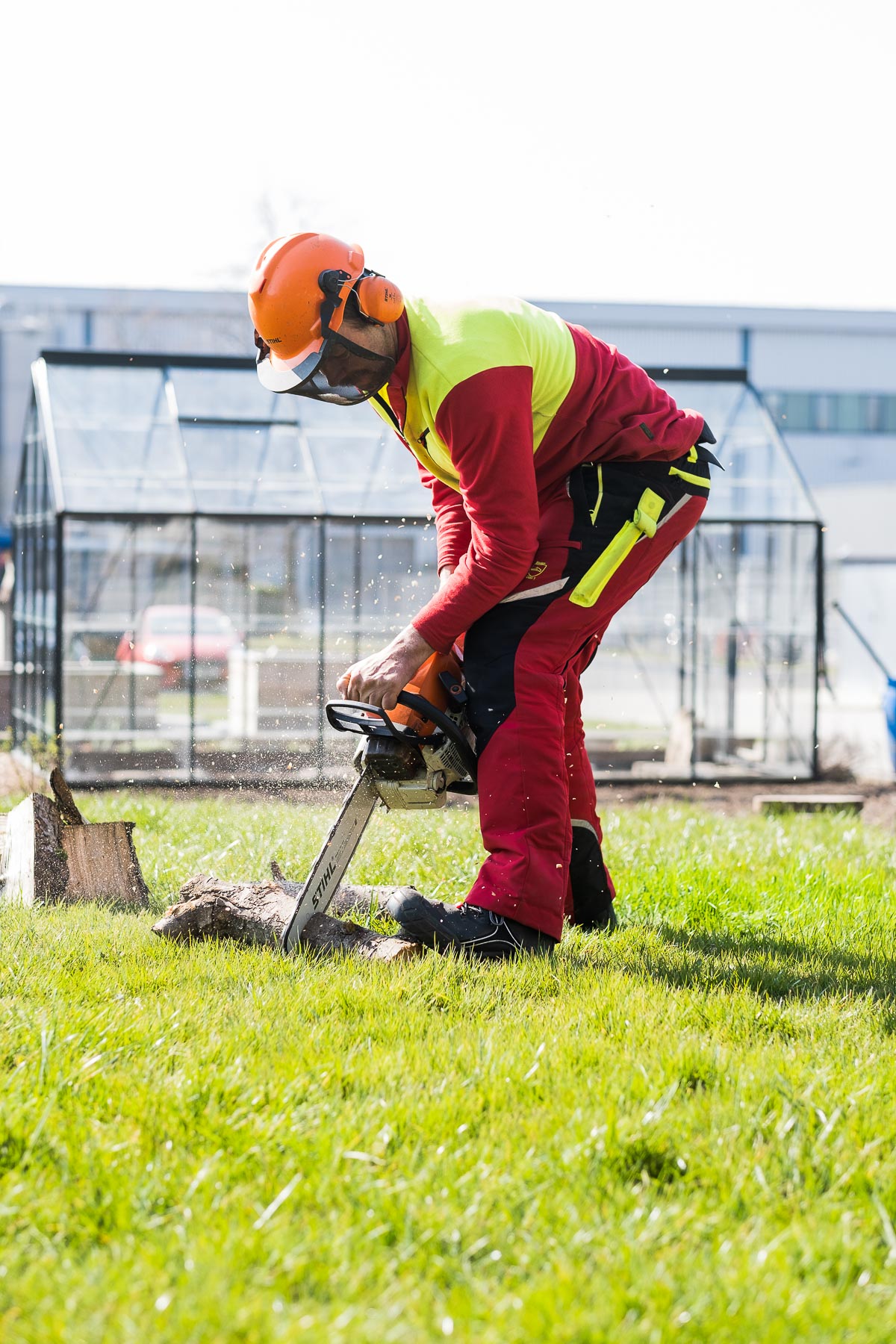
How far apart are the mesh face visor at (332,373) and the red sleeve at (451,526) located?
1.84ft

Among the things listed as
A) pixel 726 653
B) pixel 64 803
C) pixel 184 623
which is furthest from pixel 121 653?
pixel 64 803

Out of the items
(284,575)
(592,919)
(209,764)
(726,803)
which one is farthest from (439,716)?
(284,575)

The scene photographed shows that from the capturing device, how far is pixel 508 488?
317 cm

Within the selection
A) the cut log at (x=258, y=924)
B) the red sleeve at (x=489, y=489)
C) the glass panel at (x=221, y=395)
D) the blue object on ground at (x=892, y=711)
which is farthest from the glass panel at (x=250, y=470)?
the red sleeve at (x=489, y=489)

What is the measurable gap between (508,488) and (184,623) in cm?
897

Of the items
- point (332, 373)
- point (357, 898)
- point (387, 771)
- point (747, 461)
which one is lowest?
point (357, 898)

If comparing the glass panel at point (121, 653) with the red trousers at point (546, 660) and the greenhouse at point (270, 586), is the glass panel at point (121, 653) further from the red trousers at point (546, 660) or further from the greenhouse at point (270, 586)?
the red trousers at point (546, 660)

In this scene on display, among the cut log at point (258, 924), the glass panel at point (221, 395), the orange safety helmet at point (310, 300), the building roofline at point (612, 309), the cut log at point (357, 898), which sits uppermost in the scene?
the building roofline at point (612, 309)

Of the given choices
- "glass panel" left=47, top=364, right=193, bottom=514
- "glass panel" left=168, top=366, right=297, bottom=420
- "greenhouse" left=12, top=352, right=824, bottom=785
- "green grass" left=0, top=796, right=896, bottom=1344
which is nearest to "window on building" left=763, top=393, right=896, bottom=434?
"greenhouse" left=12, top=352, right=824, bottom=785

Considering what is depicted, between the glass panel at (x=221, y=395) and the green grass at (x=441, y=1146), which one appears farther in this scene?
the glass panel at (x=221, y=395)

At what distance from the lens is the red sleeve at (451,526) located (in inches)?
152

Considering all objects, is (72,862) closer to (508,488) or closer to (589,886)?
(589,886)

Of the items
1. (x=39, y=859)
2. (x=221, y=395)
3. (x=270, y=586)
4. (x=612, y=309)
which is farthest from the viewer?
(x=612, y=309)

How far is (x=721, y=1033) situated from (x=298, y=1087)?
93 centimetres
